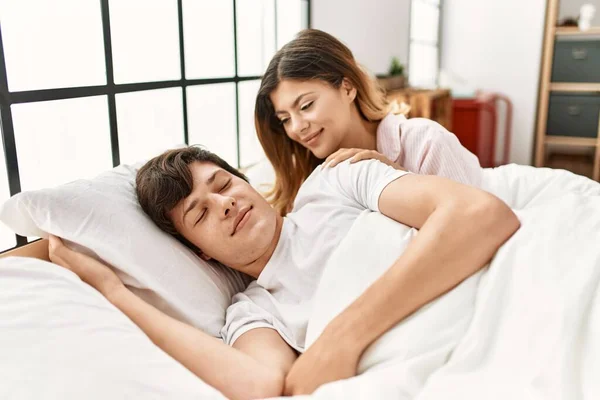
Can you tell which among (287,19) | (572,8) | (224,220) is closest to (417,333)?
(224,220)

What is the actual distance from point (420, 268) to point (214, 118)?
1.42 meters

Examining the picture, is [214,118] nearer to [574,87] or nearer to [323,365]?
[323,365]

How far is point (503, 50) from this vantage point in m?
4.60

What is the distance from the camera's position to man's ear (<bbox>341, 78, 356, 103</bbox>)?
1677mm

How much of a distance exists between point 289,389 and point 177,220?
46cm

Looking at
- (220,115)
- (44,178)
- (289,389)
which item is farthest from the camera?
(220,115)

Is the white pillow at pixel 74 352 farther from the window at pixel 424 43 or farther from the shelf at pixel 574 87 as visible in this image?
the shelf at pixel 574 87

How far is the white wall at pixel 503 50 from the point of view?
14.6 ft

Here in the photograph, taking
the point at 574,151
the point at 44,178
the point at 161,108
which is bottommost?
the point at 574,151

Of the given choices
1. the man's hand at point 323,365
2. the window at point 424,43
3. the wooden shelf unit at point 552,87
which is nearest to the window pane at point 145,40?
the man's hand at point 323,365

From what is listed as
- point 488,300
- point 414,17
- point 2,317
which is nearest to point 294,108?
point 488,300

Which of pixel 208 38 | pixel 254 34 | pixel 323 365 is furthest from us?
pixel 254 34

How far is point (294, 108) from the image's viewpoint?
1.58m

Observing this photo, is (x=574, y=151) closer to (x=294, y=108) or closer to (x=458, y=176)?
(x=458, y=176)
